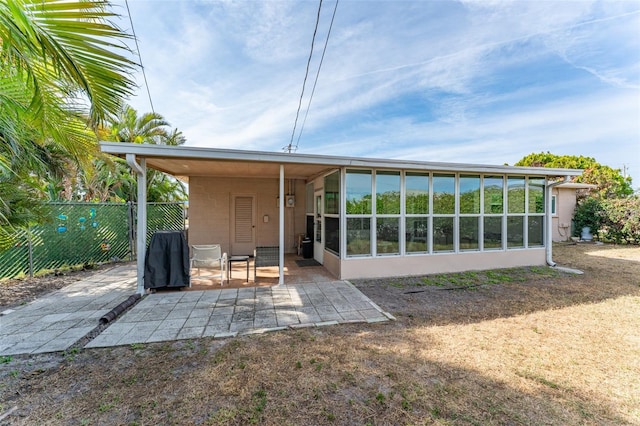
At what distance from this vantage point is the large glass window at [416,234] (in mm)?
6148

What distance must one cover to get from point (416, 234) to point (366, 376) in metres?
4.32

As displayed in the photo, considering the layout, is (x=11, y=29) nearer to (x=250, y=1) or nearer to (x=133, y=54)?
(x=133, y=54)

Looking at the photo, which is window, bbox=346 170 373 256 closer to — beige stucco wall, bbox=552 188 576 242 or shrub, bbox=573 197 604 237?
beige stucco wall, bbox=552 188 576 242

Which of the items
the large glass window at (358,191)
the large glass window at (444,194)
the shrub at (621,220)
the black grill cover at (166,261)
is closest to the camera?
the black grill cover at (166,261)

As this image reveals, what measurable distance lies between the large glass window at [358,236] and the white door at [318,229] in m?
1.30

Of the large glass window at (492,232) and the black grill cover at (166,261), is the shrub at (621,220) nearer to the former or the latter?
the large glass window at (492,232)

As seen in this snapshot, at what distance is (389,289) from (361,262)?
91 cm

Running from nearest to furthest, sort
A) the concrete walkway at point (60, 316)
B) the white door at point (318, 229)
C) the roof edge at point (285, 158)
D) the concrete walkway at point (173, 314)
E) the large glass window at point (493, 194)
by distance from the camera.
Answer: the concrete walkway at point (60, 316) < the concrete walkway at point (173, 314) < the roof edge at point (285, 158) < the large glass window at point (493, 194) < the white door at point (318, 229)

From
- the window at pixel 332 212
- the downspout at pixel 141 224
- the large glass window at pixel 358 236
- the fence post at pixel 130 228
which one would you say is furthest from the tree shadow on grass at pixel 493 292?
the fence post at pixel 130 228

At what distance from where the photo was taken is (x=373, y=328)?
11.5ft

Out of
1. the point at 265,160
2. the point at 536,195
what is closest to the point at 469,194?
the point at 536,195

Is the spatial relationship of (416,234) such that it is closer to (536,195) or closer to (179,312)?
(536,195)

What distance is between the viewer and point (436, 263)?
6.31m

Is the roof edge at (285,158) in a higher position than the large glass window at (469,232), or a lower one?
higher
